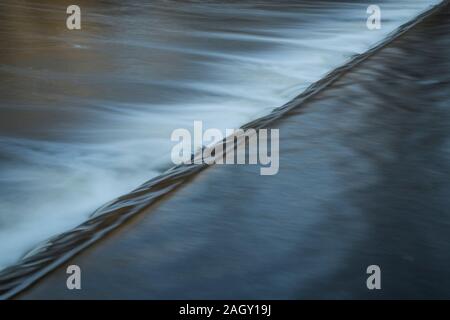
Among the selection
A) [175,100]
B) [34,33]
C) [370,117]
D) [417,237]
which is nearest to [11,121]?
[175,100]

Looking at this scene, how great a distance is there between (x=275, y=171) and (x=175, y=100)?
0.82 meters

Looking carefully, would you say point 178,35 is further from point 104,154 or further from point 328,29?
point 104,154

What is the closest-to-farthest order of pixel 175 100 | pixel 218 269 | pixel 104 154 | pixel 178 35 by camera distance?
pixel 218 269 → pixel 104 154 → pixel 175 100 → pixel 178 35

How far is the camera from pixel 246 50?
10.2 feet

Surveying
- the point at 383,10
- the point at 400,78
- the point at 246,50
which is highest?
the point at 383,10

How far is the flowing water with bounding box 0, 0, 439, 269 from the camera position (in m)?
1.55

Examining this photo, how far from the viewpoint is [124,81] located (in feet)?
8.09

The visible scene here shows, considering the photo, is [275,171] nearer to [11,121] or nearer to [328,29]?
[11,121]

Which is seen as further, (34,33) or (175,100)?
(34,33)

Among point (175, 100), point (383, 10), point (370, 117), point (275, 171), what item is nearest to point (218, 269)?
point (275, 171)

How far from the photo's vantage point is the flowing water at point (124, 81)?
1549mm

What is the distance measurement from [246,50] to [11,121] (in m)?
1.38

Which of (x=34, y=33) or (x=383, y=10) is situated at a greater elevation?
(x=383, y=10)
